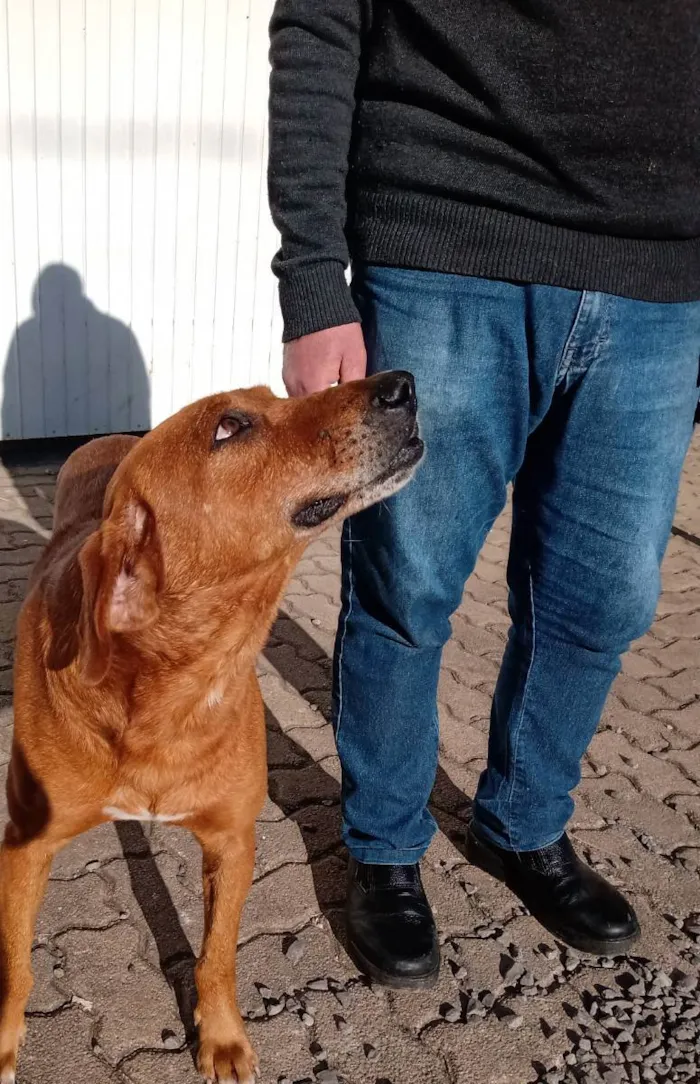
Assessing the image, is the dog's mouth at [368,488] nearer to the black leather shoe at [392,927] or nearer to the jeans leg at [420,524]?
the jeans leg at [420,524]

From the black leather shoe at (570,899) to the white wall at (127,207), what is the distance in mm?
4841

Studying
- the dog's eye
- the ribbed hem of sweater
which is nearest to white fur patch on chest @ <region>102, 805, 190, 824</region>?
the dog's eye

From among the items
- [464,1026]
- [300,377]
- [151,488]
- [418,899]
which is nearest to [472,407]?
[300,377]

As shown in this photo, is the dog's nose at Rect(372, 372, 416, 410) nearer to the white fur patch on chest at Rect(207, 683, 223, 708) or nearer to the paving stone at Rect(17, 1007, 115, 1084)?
the white fur patch on chest at Rect(207, 683, 223, 708)

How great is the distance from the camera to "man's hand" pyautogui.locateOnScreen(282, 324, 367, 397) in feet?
6.82

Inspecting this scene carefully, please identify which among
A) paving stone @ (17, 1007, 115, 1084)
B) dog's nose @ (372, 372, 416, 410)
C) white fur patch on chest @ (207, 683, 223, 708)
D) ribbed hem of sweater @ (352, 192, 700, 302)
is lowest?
paving stone @ (17, 1007, 115, 1084)

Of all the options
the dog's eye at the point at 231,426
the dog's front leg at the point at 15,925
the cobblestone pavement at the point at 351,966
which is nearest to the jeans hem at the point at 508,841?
the cobblestone pavement at the point at 351,966

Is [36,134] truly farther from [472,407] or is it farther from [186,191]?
[472,407]

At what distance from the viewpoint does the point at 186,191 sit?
21.0 feet

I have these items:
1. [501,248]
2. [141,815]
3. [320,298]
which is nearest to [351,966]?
[141,815]

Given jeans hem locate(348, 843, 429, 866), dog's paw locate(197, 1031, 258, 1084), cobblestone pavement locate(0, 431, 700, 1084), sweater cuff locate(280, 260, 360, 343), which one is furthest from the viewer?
jeans hem locate(348, 843, 429, 866)

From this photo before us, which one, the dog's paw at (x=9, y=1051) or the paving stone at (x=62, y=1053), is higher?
the dog's paw at (x=9, y=1051)

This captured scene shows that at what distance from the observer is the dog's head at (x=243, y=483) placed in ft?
6.85

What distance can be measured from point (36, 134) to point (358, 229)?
4478 millimetres
